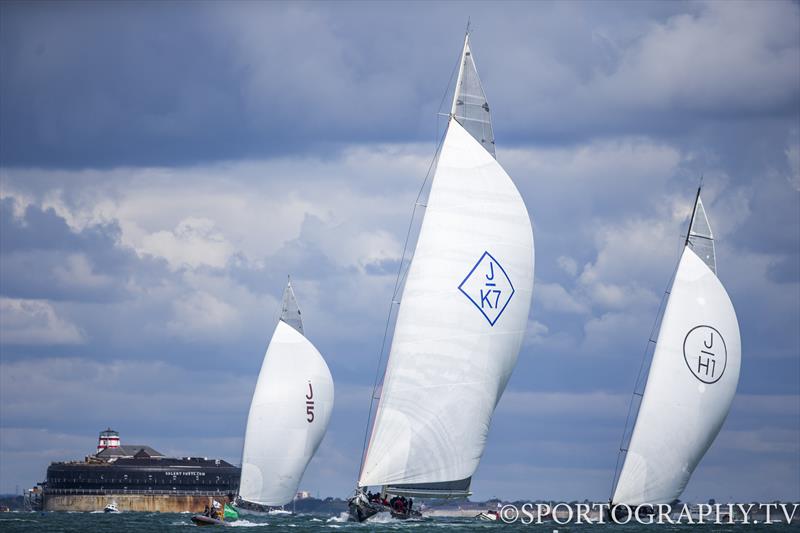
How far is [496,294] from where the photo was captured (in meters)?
56.2

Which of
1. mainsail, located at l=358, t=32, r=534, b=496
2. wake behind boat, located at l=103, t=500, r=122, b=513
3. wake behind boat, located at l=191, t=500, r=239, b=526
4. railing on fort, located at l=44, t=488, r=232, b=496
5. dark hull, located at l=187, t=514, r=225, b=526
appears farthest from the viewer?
railing on fort, located at l=44, t=488, r=232, b=496

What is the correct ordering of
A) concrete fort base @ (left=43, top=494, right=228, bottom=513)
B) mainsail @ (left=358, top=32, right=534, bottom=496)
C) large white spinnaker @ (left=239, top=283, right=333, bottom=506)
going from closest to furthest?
1. mainsail @ (left=358, top=32, right=534, bottom=496)
2. large white spinnaker @ (left=239, top=283, right=333, bottom=506)
3. concrete fort base @ (left=43, top=494, right=228, bottom=513)

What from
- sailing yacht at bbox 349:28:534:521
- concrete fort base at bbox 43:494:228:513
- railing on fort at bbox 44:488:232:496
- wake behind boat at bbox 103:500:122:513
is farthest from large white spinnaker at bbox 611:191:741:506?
railing on fort at bbox 44:488:232:496

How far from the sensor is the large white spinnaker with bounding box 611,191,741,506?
195ft

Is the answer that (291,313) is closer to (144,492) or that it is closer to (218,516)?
(218,516)

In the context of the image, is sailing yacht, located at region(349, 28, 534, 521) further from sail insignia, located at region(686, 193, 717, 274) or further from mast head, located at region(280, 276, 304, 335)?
mast head, located at region(280, 276, 304, 335)

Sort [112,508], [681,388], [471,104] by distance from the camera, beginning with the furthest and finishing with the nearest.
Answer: [112,508] → [681,388] → [471,104]

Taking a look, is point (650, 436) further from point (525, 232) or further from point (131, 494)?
point (131, 494)

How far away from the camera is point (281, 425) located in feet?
283

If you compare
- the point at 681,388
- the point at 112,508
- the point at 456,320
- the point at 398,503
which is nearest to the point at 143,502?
the point at 112,508

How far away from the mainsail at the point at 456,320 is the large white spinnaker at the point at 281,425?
29314 mm

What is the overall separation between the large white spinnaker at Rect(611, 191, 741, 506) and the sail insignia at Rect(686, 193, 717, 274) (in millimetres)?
865

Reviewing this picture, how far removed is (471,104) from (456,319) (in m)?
9.32

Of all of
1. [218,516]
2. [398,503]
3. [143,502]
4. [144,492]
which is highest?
[144,492]
